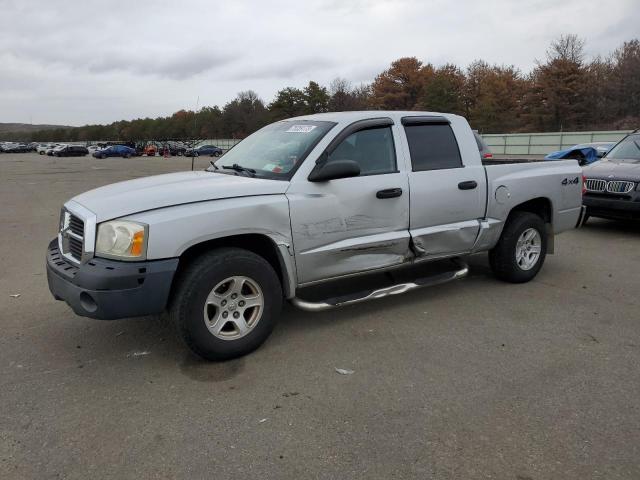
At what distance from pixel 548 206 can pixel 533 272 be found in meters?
0.78

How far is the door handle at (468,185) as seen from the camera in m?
5.04

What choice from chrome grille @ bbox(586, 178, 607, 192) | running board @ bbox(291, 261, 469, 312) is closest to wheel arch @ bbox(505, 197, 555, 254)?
running board @ bbox(291, 261, 469, 312)

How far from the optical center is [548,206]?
598 cm

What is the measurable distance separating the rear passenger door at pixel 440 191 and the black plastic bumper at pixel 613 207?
14.3 feet

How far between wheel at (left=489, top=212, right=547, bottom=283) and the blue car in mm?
56246

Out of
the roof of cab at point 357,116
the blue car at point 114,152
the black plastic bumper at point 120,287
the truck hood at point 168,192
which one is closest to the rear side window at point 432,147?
the roof of cab at point 357,116

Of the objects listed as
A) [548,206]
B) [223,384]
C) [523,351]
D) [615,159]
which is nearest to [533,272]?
[548,206]

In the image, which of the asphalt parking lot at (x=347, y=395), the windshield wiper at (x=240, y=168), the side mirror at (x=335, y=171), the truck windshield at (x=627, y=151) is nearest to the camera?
the asphalt parking lot at (x=347, y=395)

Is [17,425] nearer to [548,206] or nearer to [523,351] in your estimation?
[523,351]

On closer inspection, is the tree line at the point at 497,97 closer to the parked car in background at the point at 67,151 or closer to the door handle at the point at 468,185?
the parked car in background at the point at 67,151

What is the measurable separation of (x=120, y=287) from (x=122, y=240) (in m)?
0.31

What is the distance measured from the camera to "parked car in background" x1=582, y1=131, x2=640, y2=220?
823cm

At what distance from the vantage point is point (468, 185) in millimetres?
5086

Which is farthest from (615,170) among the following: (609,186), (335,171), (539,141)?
(539,141)
